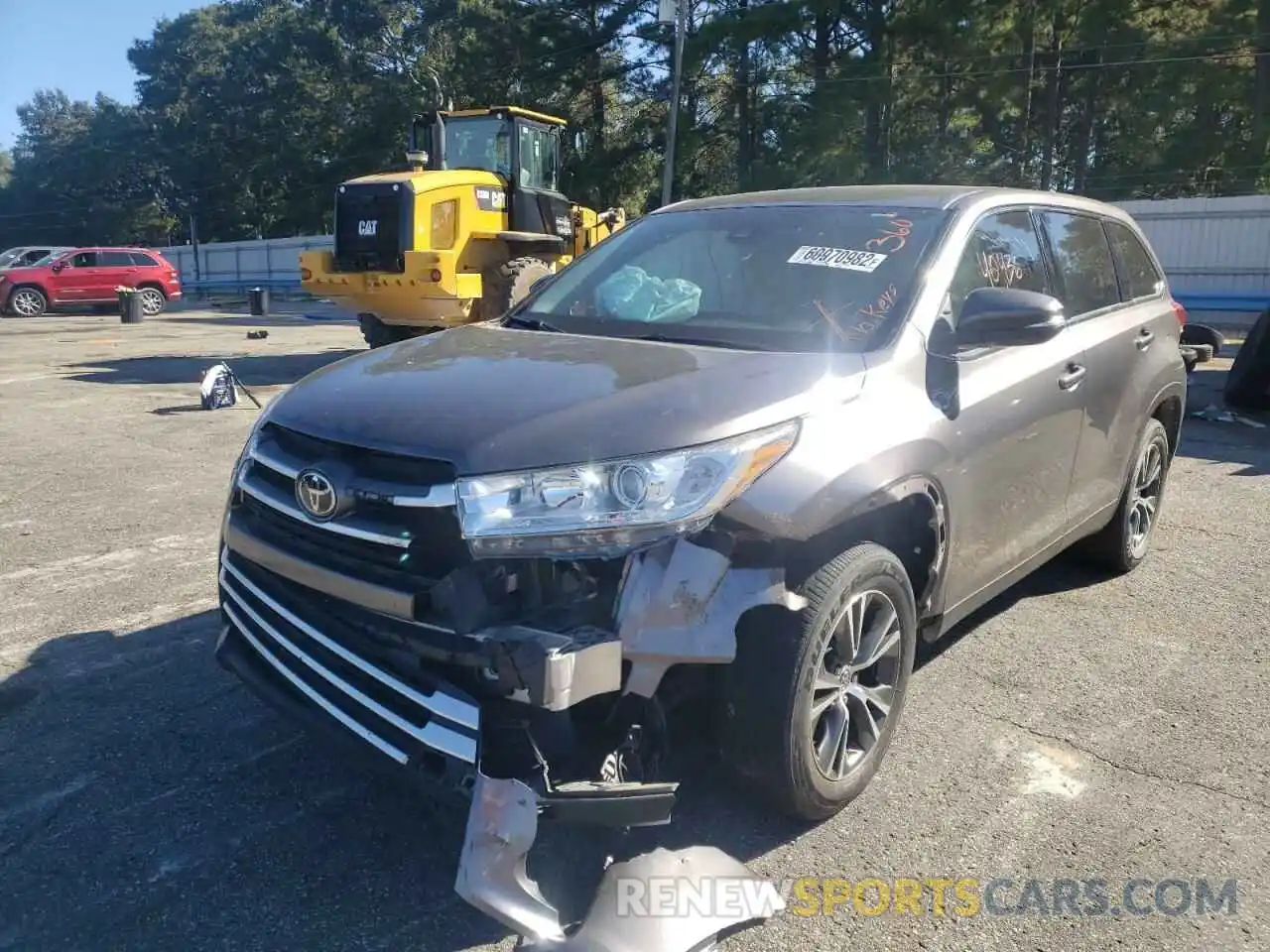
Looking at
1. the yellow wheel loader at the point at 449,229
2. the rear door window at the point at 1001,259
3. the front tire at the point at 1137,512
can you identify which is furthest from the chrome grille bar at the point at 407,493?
the yellow wheel loader at the point at 449,229

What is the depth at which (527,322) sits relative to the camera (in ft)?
13.1

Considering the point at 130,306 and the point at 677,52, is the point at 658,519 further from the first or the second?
the point at 677,52

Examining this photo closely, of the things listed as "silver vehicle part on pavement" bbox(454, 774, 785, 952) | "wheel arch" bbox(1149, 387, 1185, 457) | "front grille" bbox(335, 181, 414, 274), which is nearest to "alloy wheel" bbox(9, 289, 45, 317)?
"front grille" bbox(335, 181, 414, 274)

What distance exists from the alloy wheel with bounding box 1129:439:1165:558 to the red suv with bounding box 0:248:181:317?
26419 millimetres

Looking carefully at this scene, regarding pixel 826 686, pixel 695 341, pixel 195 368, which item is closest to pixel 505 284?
pixel 195 368

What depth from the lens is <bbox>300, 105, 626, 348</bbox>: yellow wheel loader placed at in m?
11.9

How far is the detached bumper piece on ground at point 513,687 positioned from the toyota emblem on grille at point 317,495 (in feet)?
0.10

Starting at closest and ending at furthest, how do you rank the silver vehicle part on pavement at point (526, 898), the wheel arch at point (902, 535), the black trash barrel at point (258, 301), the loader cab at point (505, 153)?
the silver vehicle part on pavement at point (526, 898)
the wheel arch at point (902, 535)
the loader cab at point (505, 153)
the black trash barrel at point (258, 301)

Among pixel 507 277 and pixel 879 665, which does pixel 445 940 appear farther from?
pixel 507 277

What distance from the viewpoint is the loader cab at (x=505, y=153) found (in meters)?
13.2

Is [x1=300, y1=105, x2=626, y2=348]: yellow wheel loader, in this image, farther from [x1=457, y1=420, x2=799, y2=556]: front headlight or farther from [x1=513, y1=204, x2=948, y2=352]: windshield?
[x1=457, y1=420, x2=799, y2=556]: front headlight

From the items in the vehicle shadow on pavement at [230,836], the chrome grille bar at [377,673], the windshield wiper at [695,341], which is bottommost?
the vehicle shadow on pavement at [230,836]

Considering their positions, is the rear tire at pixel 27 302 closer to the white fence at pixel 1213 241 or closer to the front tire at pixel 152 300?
the front tire at pixel 152 300

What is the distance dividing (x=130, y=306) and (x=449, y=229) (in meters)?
16.1
